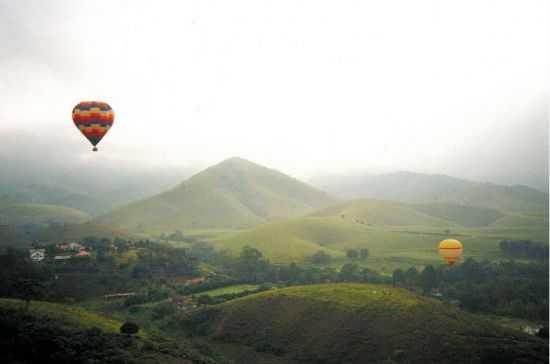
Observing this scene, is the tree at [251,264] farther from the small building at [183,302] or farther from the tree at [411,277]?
the tree at [411,277]

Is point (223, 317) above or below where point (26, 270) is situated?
below

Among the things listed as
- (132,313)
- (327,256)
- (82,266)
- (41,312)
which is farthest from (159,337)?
(327,256)

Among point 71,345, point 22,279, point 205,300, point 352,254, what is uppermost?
point 22,279

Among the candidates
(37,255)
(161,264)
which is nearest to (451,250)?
(161,264)

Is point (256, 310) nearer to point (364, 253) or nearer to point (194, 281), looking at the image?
point (194, 281)

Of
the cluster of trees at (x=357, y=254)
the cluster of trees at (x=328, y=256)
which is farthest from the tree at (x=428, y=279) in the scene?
the cluster of trees at (x=357, y=254)

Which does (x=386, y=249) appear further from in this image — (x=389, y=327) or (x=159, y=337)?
(x=159, y=337)
